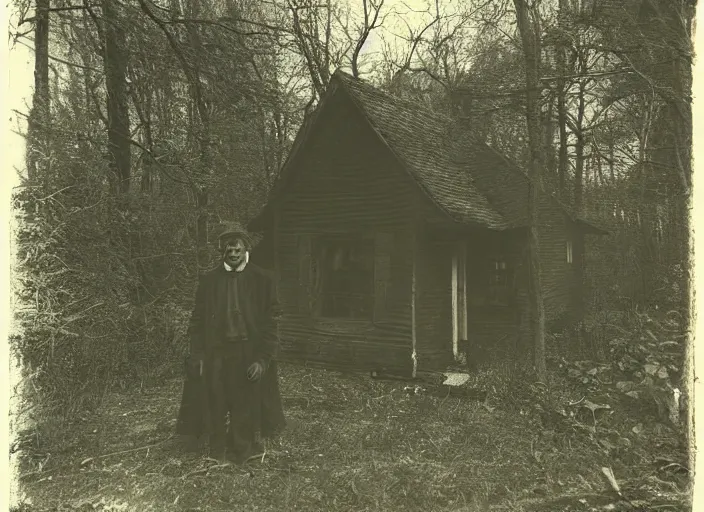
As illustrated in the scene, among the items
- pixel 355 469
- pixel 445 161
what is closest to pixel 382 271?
pixel 445 161

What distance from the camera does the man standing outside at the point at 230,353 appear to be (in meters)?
4.90

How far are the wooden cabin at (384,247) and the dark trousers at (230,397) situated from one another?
11.7ft

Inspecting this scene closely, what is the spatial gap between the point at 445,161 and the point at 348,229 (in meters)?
2.98

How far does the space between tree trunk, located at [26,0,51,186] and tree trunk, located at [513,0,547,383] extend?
19.0ft

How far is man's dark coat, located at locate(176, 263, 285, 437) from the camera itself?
16.2 feet

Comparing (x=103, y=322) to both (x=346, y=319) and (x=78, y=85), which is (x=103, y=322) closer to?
(x=78, y=85)

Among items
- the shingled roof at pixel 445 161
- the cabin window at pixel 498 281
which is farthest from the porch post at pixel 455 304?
the cabin window at pixel 498 281

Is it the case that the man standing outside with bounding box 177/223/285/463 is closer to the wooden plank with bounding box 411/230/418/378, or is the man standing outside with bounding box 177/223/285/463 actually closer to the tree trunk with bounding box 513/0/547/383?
the wooden plank with bounding box 411/230/418/378

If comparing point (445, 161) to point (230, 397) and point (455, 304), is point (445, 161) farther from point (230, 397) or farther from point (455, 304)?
point (230, 397)

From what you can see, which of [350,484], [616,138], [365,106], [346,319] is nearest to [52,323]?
[350,484]

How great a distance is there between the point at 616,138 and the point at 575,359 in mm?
3497

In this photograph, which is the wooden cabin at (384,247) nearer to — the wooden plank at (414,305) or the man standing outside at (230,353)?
the wooden plank at (414,305)

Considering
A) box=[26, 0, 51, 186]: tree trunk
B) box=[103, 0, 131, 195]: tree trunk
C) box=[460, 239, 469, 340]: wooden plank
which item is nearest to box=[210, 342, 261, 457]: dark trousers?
box=[26, 0, 51, 186]: tree trunk

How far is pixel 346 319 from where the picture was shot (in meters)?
8.51
